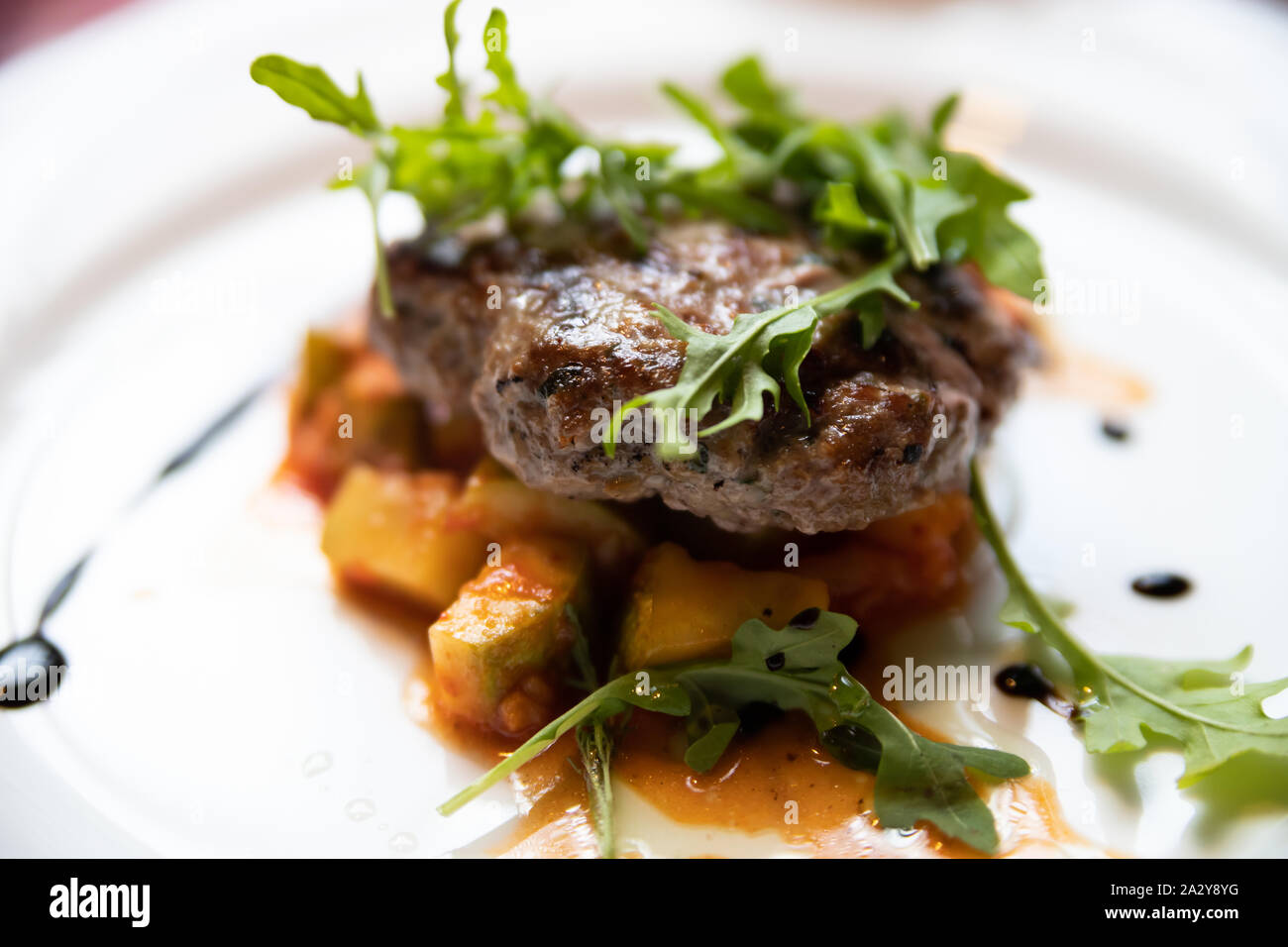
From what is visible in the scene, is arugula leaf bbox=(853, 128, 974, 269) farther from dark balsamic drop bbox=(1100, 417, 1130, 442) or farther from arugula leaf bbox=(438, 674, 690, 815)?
arugula leaf bbox=(438, 674, 690, 815)

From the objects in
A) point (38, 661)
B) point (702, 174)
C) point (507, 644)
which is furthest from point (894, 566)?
point (38, 661)

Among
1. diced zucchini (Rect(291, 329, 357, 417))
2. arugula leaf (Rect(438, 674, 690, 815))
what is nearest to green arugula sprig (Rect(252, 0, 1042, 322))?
diced zucchini (Rect(291, 329, 357, 417))

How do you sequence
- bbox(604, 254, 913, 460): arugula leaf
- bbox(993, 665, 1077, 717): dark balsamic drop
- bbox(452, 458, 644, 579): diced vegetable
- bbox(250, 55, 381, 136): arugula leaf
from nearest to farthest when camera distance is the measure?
bbox(604, 254, 913, 460): arugula leaf → bbox(993, 665, 1077, 717): dark balsamic drop → bbox(250, 55, 381, 136): arugula leaf → bbox(452, 458, 644, 579): diced vegetable

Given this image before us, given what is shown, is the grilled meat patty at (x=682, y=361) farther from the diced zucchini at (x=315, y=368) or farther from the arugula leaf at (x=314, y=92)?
the diced zucchini at (x=315, y=368)

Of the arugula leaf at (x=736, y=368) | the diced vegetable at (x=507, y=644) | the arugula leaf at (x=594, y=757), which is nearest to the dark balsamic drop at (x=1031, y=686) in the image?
the arugula leaf at (x=736, y=368)

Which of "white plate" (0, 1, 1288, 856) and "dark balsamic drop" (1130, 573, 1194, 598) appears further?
"dark balsamic drop" (1130, 573, 1194, 598)
